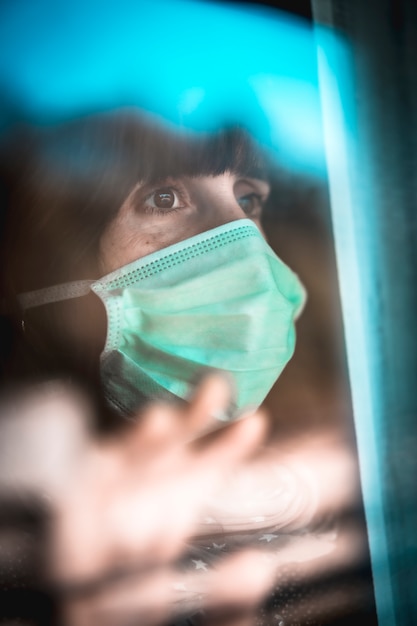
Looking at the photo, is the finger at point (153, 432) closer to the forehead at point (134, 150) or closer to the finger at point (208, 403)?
the finger at point (208, 403)

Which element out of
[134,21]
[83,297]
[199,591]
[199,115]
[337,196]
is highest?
[134,21]

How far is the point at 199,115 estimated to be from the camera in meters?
0.93

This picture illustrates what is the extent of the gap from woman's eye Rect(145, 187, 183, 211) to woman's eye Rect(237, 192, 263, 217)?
114 mm

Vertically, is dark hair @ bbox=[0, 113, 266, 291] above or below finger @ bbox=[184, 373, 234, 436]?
above

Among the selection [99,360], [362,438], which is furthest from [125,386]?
[362,438]

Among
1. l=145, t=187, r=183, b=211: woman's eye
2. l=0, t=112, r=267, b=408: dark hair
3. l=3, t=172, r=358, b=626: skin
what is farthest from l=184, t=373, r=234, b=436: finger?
l=145, t=187, r=183, b=211: woman's eye

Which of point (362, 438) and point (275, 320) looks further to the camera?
point (362, 438)

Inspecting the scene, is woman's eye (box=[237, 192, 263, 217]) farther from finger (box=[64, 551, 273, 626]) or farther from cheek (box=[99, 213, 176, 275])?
finger (box=[64, 551, 273, 626])

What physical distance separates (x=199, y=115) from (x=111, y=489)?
59cm

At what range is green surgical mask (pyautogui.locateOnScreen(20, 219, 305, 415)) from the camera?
848 mm

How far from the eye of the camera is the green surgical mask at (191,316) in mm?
848

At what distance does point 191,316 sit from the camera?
2.91ft

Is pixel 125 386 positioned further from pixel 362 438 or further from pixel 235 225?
pixel 362 438

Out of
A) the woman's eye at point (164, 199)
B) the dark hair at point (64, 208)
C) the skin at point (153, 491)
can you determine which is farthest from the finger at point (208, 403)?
the woman's eye at point (164, 199)
